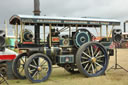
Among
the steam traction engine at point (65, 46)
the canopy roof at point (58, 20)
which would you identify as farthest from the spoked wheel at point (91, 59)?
the canopy roof at point (58, 20)

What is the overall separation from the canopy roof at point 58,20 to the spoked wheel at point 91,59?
95 centimetres

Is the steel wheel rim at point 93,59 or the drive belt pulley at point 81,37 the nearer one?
the steel wheel rim at point 93,59

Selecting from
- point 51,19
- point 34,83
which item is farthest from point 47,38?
point 34,83

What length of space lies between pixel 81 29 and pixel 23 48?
2274mm

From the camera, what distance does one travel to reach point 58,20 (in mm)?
7137

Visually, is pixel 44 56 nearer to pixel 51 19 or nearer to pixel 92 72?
pixel 51 19

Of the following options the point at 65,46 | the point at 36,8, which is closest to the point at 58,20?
the point at 65,46

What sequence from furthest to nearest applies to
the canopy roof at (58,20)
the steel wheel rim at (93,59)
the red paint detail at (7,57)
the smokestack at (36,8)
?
the smokestack at (36,8), the steel wheel rim at (93,59), the red paint detail at (7,57), the canopy roof at (58,20)

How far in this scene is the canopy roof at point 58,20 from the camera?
22.2 feet

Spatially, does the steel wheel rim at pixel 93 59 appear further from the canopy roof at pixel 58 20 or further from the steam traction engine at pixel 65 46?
the canopy roof at pixel 58 20

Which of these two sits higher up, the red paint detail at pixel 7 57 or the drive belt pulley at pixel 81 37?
the drive belt pulley at pixel 81 37

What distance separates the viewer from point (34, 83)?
251 inches

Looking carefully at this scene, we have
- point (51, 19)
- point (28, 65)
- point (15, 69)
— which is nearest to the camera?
point (28, 65)

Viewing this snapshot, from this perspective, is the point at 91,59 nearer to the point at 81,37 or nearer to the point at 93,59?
the point at 93,59
